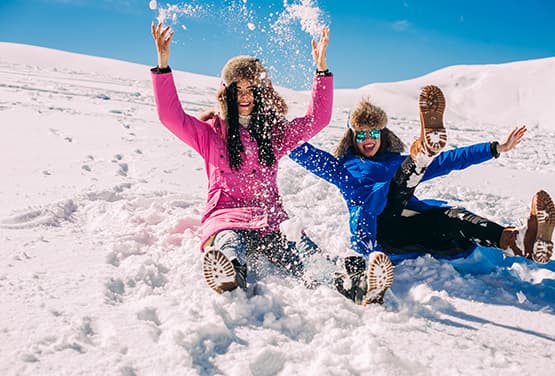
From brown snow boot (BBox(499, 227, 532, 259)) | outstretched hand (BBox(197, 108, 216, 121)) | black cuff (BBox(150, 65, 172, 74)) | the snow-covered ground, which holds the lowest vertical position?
the snow-covered ground

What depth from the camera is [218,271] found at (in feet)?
6.88

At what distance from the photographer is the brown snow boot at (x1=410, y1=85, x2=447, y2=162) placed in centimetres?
228

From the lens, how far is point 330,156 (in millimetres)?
3045

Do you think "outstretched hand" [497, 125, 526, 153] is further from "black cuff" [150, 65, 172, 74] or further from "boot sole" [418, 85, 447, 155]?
"black cuff" [150, 65, 172, 74]

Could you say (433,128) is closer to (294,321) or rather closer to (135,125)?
(294,321)

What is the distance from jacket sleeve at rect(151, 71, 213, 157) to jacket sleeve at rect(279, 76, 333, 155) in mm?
523

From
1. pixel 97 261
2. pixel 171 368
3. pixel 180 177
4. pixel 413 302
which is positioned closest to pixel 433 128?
pixel 413 302

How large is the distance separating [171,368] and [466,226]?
1878mm

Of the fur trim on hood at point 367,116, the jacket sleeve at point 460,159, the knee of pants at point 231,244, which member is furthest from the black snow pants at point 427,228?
the knee of pants at point 231,244

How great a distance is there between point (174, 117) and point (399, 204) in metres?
1.47

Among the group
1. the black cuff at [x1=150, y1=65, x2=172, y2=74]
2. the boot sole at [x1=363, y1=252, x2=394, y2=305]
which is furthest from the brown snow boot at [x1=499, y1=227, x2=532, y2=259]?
the black cuff at [x1=150, y1=65, x2=172, y2=74]

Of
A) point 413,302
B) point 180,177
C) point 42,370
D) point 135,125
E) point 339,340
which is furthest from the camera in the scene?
point 135,125

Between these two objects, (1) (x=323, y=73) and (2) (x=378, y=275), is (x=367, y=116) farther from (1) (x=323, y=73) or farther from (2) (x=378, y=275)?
(2) (x=378, y=275)

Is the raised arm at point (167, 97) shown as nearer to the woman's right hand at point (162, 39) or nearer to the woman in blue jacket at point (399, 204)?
the woman's right hand at point (162, 39)
